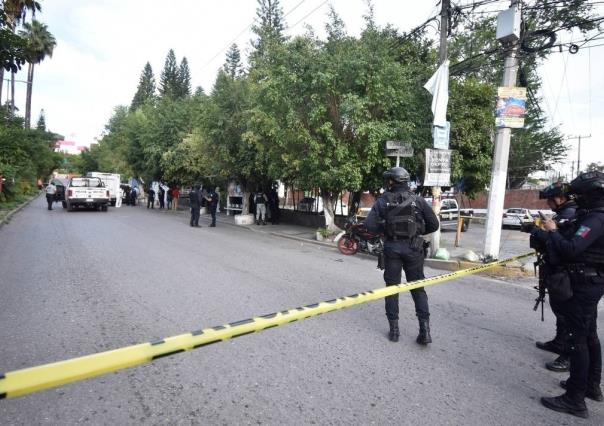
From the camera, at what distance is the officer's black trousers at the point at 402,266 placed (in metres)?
4.40

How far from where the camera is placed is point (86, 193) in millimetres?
21984

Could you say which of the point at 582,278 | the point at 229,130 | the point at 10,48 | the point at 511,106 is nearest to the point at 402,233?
the point at 582,278

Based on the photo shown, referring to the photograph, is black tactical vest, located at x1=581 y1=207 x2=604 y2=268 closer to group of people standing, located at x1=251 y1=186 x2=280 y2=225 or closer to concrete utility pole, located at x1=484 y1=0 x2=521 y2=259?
concrete utility pole, located at x1=484 y1=0 x2=521 y2=259

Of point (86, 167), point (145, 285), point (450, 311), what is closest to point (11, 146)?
point (145, 285)

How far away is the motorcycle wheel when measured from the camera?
11.4m

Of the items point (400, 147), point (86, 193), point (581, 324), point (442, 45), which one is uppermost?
point (442, 45)

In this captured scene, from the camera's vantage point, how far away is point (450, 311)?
5.80 metres

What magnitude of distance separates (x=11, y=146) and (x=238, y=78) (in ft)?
37.1

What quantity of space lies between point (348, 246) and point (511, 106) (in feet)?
17.5

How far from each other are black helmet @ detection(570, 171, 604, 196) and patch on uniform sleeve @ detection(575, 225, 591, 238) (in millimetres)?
297

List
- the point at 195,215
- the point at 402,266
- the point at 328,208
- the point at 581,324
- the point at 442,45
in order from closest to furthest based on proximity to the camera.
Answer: the point at 581,324 < the point at 402,266 < the point at 442,45 < the point at 328,208 < the point at 195,215

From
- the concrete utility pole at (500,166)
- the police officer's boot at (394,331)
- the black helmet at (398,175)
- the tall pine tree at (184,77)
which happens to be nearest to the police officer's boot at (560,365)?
the police officer's boot at (394,331)

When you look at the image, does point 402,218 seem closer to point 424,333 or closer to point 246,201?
point 424,333

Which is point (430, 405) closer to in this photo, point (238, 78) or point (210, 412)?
point (210, 412)
